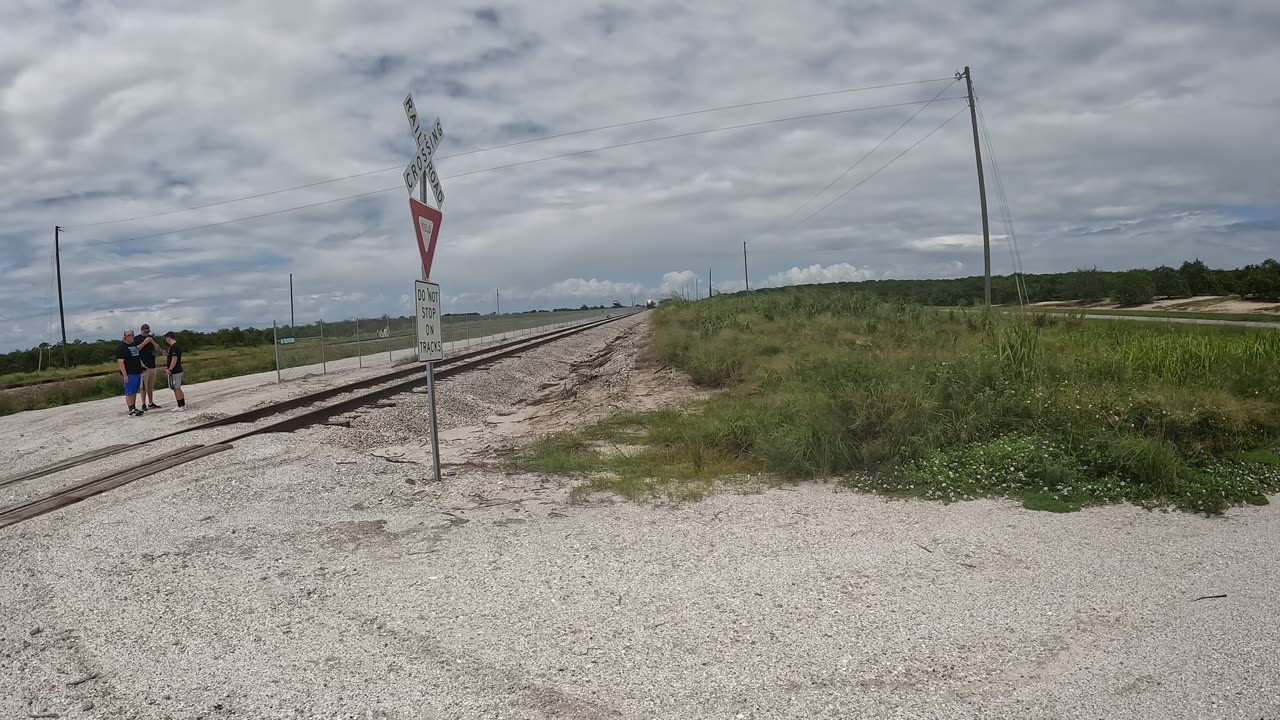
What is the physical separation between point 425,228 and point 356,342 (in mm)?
27479

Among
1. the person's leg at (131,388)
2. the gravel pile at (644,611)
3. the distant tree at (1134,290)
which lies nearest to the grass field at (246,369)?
the person's leg at (131,388)

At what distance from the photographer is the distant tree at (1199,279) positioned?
53.1m

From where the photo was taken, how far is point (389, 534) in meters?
6.97

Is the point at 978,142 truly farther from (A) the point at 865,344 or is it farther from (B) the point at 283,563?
(B) the point at 283,563

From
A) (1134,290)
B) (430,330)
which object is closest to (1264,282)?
(1134,290)

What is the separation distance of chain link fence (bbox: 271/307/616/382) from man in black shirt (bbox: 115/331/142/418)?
27.8 ft

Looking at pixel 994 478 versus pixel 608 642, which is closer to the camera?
pixel 608 642

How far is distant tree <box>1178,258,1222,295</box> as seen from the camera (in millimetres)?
53094

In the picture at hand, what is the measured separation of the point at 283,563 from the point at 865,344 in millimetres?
13149

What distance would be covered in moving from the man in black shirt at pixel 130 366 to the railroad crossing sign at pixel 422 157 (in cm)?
1165

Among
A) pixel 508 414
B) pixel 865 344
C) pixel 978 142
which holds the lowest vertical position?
pixel 508 414

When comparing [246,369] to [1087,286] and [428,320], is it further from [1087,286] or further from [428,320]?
[1087,286]

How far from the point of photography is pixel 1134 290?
5097cm

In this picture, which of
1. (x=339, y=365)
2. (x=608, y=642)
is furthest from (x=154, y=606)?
(x=339, y=365)
